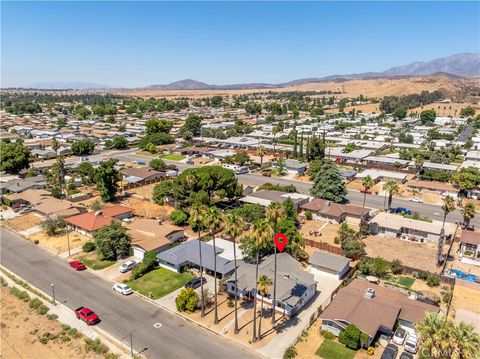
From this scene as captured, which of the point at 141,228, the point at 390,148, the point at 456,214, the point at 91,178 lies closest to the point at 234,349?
the point at 141,228

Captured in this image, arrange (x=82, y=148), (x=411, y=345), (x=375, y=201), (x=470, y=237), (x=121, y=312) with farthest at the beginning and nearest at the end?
(x=82, y=148)
(x=375, y=201)
(x=470, y=237)
(x=121, y=312)
(x=411, y=345)

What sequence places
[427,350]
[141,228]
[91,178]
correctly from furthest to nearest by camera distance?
[91,178] → [141,228] → [427,350]

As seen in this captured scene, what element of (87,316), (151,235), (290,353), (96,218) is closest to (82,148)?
(96,218)

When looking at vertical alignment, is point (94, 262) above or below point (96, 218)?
below

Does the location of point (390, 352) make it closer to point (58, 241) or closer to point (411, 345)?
point (411, 345)

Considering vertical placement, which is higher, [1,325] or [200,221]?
[200,221]

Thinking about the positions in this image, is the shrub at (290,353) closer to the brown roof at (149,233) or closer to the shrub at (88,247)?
the brown roof at (149,233)

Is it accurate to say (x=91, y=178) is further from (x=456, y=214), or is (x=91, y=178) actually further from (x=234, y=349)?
(x=456, y=214)

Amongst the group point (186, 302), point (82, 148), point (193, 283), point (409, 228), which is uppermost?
point (82, 148)
